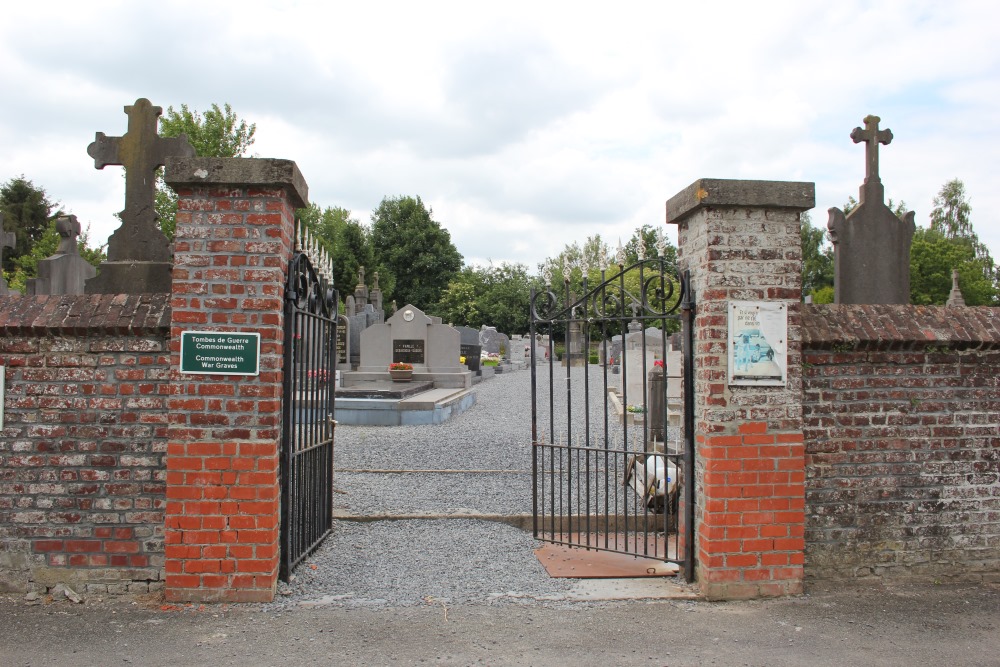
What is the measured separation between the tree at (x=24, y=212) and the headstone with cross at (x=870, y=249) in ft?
120

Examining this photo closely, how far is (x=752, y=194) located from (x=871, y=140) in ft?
16.3

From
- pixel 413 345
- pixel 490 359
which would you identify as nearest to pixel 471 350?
pixel 490 359

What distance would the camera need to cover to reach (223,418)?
436cm

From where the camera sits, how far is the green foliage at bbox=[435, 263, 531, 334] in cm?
4894

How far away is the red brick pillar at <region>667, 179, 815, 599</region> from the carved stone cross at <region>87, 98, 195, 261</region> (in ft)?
19.0

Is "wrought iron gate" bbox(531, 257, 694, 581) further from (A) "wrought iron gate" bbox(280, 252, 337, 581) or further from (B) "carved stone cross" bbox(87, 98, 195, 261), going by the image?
(B) "carved stone cross" bbox(87, 98, 195, 261)

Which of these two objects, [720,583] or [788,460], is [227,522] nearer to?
[720,583]

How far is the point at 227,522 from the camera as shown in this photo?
14.3 ft

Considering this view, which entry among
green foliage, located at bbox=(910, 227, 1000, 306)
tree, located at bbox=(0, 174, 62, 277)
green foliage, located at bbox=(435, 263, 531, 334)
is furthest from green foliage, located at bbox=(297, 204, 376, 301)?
green foliage, located at bbox=(910, 227, 1000, 306)

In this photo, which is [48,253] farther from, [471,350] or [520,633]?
[520,633]

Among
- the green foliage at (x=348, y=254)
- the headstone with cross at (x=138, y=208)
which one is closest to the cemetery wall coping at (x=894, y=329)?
the headstone with cross at (x=138, y=208)

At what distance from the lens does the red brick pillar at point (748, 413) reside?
453 cm

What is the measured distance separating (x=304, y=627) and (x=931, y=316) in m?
4.51

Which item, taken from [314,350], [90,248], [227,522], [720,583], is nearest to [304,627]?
[227,522]
